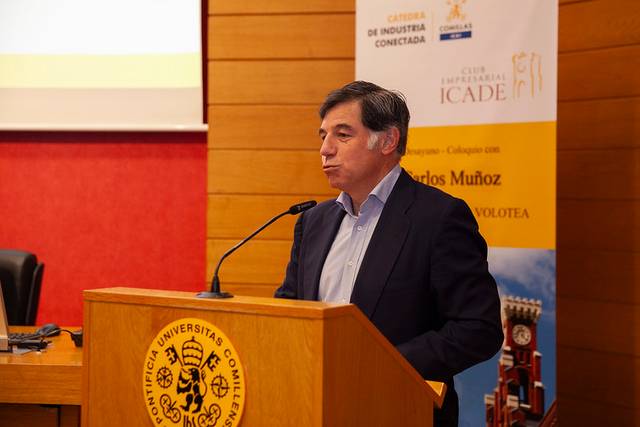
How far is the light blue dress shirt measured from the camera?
1933 mm

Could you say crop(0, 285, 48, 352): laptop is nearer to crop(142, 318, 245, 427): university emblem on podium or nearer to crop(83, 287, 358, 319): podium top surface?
crop(83, 287, 358, 319): podium top surface

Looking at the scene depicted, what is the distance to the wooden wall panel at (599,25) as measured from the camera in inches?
114

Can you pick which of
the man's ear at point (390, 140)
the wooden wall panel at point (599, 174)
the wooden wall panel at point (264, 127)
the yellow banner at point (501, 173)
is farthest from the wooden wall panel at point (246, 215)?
the man's ear at point (390, 140)

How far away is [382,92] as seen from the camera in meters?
2.01

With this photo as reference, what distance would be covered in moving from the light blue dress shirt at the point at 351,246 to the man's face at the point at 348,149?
0.19 ft

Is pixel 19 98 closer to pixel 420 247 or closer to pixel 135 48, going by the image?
pixel 135 48

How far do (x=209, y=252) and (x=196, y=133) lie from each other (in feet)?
2.54

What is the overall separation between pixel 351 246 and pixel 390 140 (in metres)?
0.30

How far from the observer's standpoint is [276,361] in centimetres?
115

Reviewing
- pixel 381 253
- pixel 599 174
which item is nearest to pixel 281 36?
pixel 599 174

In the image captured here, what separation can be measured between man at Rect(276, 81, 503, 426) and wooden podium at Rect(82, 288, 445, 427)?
40cm

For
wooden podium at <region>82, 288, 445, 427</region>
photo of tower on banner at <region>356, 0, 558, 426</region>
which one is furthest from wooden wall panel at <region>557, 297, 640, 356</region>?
wooden podium at <region>82, 288, 445, 427</region>

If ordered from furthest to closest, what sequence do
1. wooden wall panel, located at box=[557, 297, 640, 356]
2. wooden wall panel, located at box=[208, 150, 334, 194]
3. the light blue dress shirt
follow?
1. wooden wall panel, located at box=[208, 150, 334, 194]
2. wooden wall panel, located at box=[557, 297, 640, 356]
3. the light blue dress shirt

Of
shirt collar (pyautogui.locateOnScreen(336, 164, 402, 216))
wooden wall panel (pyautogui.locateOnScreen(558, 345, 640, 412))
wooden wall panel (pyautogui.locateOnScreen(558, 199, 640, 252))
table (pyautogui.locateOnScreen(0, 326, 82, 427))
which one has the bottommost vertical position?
wooden wall panel (pyautogui.locateOnScreen(558, 345, 640, 412))
